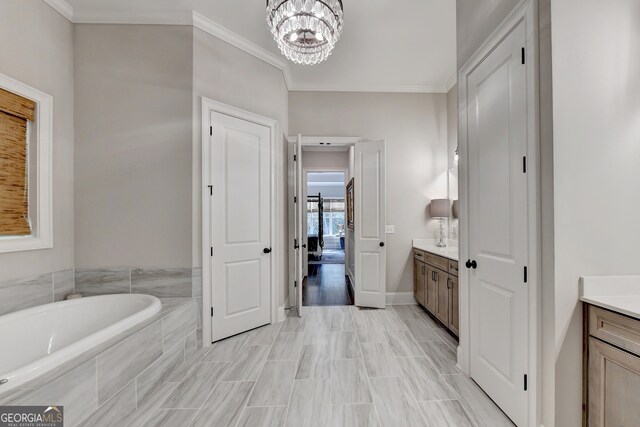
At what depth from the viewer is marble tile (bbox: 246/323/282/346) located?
2781 millimetres

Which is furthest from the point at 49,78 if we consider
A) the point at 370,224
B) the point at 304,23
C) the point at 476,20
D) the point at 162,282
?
the point at 370,224

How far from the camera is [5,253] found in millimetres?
2002

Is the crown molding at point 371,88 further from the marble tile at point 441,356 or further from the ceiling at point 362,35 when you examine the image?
the marble tile at point 441,356

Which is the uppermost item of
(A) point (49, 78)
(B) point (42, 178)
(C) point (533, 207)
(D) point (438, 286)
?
(A) point (49, 78)

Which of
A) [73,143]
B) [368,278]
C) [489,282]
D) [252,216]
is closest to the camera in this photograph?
[489,282]

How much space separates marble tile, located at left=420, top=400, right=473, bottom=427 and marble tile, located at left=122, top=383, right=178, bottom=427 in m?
1.77

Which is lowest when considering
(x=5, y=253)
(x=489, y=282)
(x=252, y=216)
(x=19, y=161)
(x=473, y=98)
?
(x=489, y=282)

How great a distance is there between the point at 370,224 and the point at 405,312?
1251 mm

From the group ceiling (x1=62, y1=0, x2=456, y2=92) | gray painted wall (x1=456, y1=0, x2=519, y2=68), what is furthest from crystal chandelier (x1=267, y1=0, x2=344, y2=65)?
gray painted wall (x1=456, y1=0, x2=519, y2=68)

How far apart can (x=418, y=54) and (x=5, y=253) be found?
4.31 metres

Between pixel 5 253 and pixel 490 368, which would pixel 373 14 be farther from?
pixel 5 253

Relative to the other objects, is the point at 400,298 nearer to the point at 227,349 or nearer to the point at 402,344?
the point at 402,344

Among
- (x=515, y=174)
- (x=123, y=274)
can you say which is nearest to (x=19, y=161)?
(x=123, y=274)

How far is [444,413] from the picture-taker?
175 centimetres
